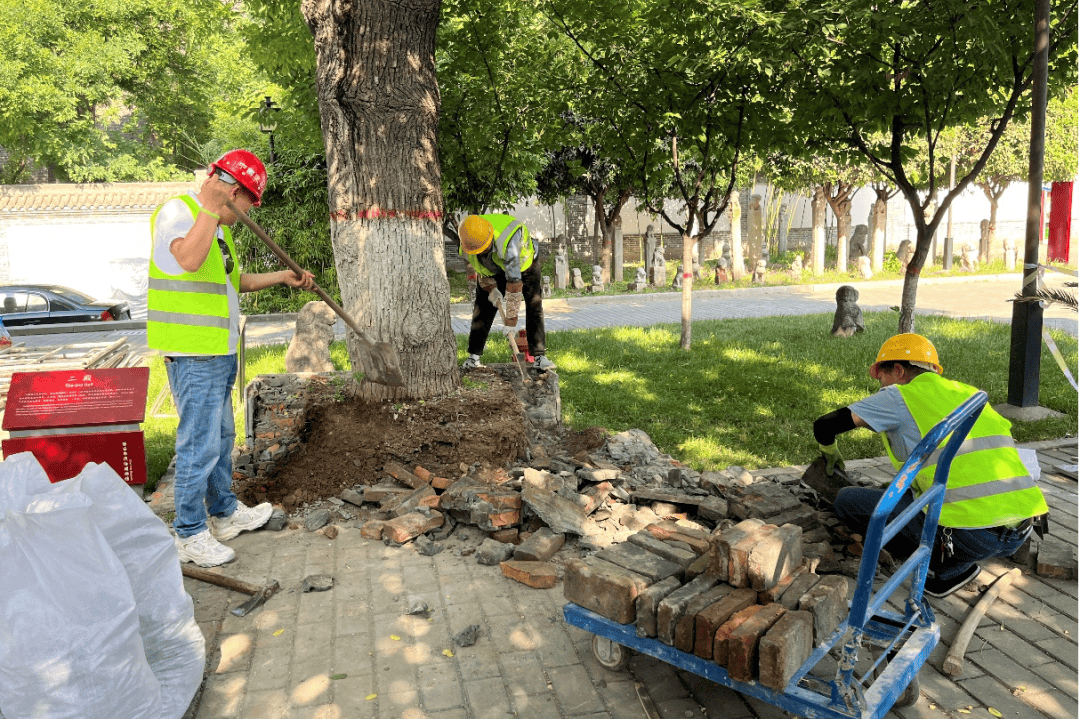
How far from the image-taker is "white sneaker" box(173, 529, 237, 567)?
165 inches

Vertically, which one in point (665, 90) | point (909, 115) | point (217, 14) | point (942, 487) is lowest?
point (942, 487)

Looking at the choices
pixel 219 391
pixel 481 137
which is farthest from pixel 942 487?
pixel 481 137

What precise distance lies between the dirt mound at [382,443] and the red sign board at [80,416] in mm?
770

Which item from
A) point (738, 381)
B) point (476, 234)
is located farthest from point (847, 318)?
point (476, 234)

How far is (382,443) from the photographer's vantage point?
5391 mm

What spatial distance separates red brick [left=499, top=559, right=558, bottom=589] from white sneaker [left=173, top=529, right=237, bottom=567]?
1.48 metres

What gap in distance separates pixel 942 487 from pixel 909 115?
454 centimetres

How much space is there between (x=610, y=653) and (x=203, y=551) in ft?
7.47

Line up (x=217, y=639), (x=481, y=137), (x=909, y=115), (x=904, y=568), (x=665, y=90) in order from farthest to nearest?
(x=481, y=137) → (x=665, y=90) → (x=909, y=115) → (x=217, y=639) → (x=904, y=568)

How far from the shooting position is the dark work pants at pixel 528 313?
7.90 m

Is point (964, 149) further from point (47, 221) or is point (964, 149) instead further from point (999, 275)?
point (47, 221)

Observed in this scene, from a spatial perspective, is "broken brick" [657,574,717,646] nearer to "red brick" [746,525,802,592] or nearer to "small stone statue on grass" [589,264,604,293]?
"red brick" [746,525,802,592]

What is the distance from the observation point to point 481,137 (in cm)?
1028

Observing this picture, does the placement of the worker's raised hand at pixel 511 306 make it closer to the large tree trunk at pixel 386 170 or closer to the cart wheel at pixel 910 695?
the large tree trunk at pixel 386 170
